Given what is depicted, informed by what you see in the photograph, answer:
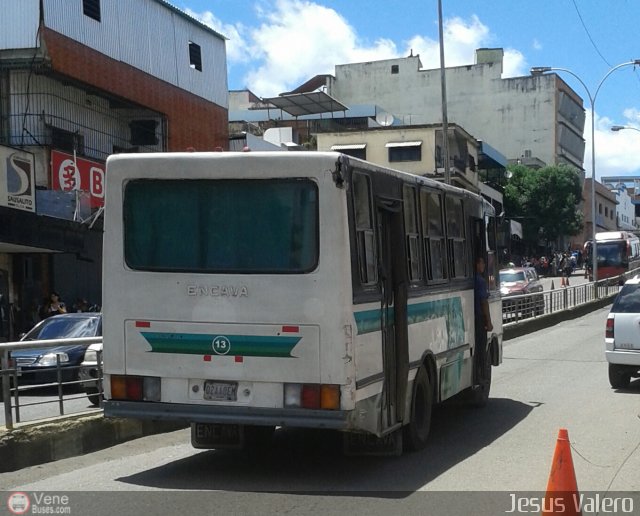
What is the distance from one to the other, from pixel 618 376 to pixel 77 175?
18813 mm

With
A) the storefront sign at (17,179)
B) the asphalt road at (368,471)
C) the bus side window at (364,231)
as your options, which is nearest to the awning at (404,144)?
the storefront sign at (17,179)

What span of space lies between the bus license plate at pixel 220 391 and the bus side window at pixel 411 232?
2.40 m

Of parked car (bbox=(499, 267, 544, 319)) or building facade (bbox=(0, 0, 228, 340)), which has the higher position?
building facade (bbox=(0, 0, 228, 340))

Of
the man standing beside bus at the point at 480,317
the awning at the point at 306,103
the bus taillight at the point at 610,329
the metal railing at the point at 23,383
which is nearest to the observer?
the metal railing at the point at 23,383

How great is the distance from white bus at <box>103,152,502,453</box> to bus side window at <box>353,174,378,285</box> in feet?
0.06

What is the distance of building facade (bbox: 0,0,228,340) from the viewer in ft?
85.1

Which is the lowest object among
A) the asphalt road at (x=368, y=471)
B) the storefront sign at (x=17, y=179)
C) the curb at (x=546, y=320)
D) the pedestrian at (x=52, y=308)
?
the asphalt road at (x=368, y=471)

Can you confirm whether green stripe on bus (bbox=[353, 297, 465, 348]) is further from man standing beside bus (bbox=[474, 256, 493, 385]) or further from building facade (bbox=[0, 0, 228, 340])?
building facade (bbox=[0, 0, 228, 340])

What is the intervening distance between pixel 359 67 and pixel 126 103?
171 ft

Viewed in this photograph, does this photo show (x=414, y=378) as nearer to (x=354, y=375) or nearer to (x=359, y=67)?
(x=354, y=375)

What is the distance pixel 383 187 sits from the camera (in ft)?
28.9

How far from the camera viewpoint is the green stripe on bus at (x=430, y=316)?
320 inches

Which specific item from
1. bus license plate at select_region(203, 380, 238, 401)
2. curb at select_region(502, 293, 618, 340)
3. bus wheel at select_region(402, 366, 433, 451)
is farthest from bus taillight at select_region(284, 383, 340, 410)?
curb at select_region(502, 293, 618, 340)

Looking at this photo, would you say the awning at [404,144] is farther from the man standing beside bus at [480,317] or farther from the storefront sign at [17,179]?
the man standing beside bus at [480,317]
